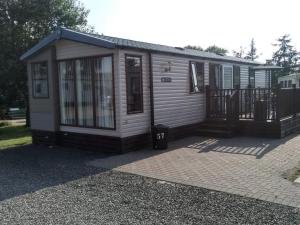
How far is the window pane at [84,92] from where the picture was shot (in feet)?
29.8

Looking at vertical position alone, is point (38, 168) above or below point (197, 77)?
below

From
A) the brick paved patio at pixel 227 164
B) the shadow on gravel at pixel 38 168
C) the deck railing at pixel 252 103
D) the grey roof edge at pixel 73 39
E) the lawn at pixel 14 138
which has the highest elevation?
the grey roof edge at pixel 73 39

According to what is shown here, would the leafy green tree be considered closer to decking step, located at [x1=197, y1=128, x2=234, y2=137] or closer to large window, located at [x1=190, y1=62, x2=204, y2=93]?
large window, located at [x1=190, y1=62, x2=204, y2=93]

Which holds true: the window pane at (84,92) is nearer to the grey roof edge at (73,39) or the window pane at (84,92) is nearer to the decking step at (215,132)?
the grey roof edge at (73,39)

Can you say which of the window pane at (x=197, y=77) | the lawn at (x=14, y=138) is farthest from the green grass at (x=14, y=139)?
the window pane at (x=197, y=77)

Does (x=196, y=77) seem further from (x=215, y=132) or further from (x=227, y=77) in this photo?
(x=227, y=77)

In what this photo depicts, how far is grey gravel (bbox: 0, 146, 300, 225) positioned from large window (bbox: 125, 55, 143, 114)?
2.42 m

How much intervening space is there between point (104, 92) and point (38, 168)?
8.63 ft

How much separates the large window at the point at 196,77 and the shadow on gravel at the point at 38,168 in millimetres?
4368

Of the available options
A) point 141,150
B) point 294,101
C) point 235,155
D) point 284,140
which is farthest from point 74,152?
point 294,101

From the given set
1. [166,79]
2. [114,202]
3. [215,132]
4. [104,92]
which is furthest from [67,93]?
[114,202]

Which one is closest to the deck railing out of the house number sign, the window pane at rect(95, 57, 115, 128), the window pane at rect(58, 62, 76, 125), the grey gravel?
the house number sign

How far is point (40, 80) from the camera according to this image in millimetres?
10352

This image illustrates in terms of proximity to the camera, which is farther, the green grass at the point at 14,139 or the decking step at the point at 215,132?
the green grass at the point at 14,139
